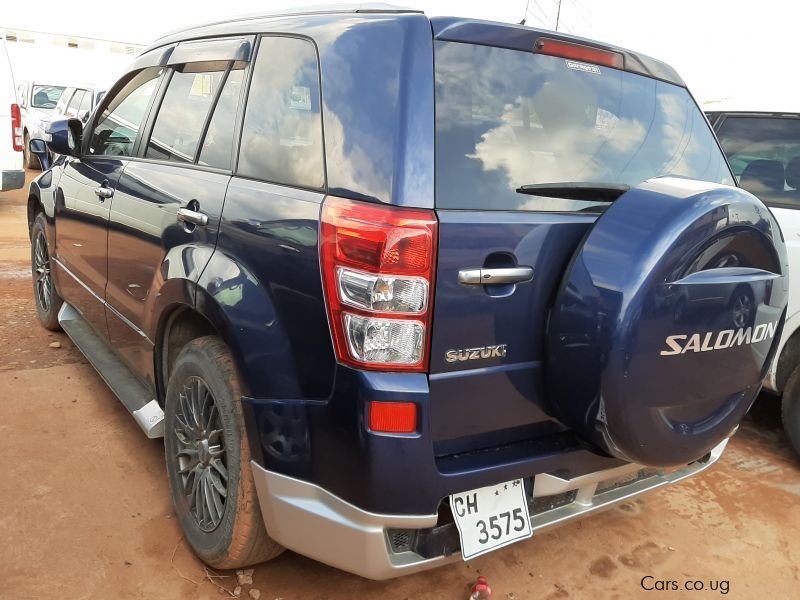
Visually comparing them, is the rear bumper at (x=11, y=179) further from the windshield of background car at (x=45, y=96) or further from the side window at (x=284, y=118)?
the side window at (x=284, y=118)

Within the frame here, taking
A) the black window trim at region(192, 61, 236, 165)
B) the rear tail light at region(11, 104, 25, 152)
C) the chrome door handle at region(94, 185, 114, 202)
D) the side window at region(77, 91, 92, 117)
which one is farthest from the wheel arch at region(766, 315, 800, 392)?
the side window at region(77, 91, 92, 117)

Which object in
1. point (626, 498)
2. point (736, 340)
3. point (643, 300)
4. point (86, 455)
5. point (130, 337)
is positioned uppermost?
point (643, 300)

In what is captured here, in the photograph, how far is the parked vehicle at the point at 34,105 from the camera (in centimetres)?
1405

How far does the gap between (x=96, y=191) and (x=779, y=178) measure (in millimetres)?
3583

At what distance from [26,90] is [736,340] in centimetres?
1656

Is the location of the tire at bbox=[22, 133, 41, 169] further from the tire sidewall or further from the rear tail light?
the tire sidewall

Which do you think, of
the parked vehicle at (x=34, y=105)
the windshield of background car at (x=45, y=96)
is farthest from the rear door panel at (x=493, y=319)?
the windshield of background car at (x=45, y=96)

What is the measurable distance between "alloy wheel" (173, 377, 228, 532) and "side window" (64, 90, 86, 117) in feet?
40.0

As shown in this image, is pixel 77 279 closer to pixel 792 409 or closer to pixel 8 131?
pixel 792 409

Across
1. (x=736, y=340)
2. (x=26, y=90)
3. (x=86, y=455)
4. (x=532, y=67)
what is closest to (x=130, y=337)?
(x=86, y=455)

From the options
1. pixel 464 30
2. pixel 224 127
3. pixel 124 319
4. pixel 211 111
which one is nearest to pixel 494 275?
pixel 464 30

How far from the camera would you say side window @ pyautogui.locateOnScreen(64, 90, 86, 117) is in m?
12.9

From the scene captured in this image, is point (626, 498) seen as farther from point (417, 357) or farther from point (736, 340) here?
point (417, 357)

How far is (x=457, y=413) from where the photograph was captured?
6.06ft
